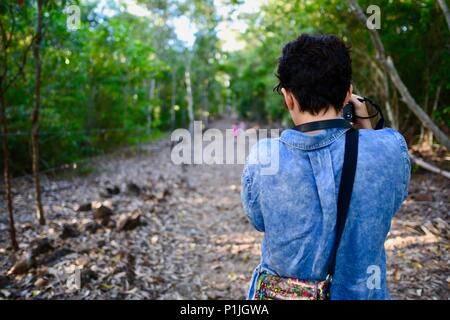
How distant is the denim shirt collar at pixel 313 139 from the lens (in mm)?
1329

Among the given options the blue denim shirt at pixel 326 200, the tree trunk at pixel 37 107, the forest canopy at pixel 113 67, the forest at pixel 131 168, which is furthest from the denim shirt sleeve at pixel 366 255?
the tree trunk at pixel 37 107

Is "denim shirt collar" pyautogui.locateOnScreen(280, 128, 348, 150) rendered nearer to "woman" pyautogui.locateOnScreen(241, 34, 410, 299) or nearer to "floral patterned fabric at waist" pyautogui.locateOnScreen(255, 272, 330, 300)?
"woman" pyautogui.locateOnScreen(241, 34, 410, 299)

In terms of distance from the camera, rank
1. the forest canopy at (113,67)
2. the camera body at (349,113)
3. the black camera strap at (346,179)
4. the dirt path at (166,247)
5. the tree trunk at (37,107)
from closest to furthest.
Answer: the black camera strap at (346,179), the camera body at (349,113), the dirt path at (166,247), the tree trunk at (37,107), the forest canopy at (113,67)

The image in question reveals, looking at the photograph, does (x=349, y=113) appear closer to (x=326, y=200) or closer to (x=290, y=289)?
(x=326, y=200)

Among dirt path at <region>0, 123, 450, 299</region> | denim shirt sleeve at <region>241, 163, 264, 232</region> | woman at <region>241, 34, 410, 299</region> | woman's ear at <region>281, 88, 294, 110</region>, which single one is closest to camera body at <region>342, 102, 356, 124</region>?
woman at <region>241, 34, 410, 299</region>

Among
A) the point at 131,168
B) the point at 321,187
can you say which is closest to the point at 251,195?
the point at 321,187

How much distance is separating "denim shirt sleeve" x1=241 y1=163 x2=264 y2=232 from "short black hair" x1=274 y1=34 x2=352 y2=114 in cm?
33

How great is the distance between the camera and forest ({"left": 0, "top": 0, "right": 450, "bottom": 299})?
410cm

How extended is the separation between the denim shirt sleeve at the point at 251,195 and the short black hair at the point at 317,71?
12.8 inches

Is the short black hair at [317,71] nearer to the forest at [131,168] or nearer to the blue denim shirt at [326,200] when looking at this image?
the blue denim shirt at [326,200]

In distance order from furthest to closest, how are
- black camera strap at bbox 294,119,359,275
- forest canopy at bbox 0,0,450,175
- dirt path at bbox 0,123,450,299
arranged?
forest canopy at bbox 0,0,450,175 < dirt path at bbox 0,123,450,299 < black camera strap at bbox 294,119,359,275

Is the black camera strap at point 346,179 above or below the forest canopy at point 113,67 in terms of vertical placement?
below

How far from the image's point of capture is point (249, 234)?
5.77m

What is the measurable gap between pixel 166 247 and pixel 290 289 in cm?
410
